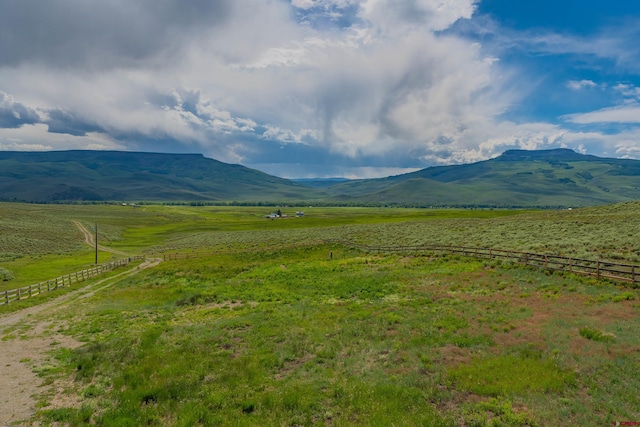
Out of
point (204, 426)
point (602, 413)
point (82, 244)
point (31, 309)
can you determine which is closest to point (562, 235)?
point (602, 413)

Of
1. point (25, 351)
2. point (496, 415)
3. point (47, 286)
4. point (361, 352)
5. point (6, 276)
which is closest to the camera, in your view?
point (496, 415)

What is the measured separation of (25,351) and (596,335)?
94.9 ft

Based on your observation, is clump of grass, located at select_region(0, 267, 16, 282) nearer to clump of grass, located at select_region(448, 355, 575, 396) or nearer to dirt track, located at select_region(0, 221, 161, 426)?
dirt track, located at select_region(0, 221, 161, 426)

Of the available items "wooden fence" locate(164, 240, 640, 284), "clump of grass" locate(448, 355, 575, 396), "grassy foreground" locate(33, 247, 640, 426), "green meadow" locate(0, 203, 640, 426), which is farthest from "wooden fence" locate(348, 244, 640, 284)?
"clump of grass" locate(448, 355, 575, 396)

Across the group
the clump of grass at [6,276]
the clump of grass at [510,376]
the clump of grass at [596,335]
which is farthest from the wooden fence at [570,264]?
the clump of grass at [6,276]

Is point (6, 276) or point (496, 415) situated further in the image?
point (6, 276)

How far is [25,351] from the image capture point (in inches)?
758

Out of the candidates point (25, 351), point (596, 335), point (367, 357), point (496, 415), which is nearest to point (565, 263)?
point (596, 335)

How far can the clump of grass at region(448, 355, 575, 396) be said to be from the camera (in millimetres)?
12399

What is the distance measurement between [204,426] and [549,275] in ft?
94.7

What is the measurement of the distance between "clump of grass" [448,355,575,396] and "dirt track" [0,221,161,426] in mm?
15398

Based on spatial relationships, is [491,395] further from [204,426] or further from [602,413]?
[204,426]

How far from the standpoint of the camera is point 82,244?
88.1 m

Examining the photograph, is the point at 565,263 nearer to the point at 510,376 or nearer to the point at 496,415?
the point at 510,376
